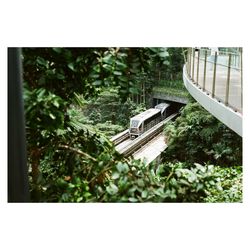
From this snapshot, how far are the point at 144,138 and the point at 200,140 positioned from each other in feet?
4.87

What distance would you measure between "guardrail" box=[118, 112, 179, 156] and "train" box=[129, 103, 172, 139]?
0.12m

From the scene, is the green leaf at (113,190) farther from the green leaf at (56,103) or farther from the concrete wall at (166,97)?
the concrete wall at (166,97)

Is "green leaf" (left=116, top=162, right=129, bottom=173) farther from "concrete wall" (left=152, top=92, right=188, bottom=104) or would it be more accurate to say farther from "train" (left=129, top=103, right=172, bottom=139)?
"concrete wall" (left=152, top=92, right=188, bottom=104)

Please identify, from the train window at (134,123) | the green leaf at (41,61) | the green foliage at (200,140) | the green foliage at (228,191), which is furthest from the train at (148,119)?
the green leaf at (41,61)

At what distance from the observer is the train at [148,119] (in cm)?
952

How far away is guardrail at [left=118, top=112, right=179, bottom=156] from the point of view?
876cm

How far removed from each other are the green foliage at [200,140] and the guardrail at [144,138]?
1.09ft

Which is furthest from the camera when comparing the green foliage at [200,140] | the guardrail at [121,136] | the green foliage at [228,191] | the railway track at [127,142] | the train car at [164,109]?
the train car at [164,109]

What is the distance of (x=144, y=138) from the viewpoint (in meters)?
9.59

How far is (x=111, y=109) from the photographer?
31.6 feet

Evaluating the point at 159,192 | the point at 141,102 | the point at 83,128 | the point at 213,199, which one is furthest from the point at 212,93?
the point at 141,102

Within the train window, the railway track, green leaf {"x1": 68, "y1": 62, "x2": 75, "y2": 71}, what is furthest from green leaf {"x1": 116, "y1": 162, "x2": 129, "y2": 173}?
the train window

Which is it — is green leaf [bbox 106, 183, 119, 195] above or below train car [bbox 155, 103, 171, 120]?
below
